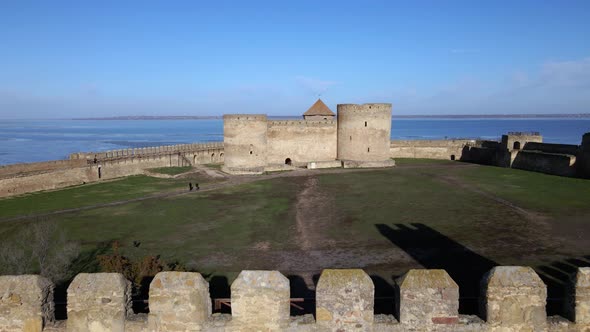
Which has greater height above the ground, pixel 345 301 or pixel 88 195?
pixel 345 301

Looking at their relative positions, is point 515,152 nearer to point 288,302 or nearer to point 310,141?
point 310,141

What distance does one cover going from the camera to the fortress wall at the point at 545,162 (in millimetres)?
30562

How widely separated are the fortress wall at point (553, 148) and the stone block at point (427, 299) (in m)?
33.7

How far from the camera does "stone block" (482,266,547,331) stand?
468cm

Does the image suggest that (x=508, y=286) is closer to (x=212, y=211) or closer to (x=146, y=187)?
(x=212, y=211)

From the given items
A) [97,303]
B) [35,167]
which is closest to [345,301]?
[97,303]

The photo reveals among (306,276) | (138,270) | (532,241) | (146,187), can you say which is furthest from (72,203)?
(532,241)

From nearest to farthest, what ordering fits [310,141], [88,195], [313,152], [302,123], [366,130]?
[88,195] < [366,130] < [302,123] < [310,141] < [313,152]

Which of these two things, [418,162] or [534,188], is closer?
[534,188]

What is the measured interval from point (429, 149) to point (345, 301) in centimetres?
4449

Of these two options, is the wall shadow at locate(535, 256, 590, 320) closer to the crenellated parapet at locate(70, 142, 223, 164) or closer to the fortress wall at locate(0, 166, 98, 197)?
the fortress wall at locate(0, 166, 98, 197)

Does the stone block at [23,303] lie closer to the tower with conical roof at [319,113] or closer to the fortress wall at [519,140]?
the tower with conical roof at [319,113]

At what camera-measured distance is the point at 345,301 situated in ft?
15.5

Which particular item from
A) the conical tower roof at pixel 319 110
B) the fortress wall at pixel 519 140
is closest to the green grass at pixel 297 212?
the fortress wall at pixel 519 140
